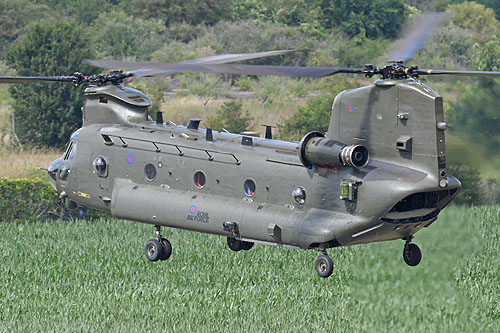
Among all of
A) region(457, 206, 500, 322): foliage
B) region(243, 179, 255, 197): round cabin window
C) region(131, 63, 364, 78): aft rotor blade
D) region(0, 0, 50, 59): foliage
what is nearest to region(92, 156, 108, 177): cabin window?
region(243, 179, 255, 197): round cabin window

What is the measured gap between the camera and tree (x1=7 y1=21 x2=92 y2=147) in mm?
55594

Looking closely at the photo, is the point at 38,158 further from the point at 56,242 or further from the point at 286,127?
the point at 56,242

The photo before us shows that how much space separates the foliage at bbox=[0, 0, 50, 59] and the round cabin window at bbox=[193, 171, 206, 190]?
5247 cm

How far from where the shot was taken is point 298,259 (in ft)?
105

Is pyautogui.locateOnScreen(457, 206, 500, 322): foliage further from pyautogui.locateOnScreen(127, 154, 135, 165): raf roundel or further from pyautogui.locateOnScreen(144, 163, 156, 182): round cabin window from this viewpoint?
pyautogui.locateOnScreen(127, 154, 135, 165): raf roundel

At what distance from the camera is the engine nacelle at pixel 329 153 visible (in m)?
25.1

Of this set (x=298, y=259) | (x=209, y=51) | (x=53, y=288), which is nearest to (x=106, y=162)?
(x=53, y=288)

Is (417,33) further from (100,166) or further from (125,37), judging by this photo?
(125,37)

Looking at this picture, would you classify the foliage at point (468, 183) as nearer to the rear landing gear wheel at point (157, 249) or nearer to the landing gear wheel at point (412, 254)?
the landing gear wheel at point (412, 254)

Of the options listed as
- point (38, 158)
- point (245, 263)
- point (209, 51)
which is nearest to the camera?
point (245, 263)

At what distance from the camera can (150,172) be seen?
2956 cm

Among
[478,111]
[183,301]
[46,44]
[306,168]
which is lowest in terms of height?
[183,301]

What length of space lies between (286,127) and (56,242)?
20601 millimetres

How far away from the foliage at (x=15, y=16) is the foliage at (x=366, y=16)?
23.8 meters
